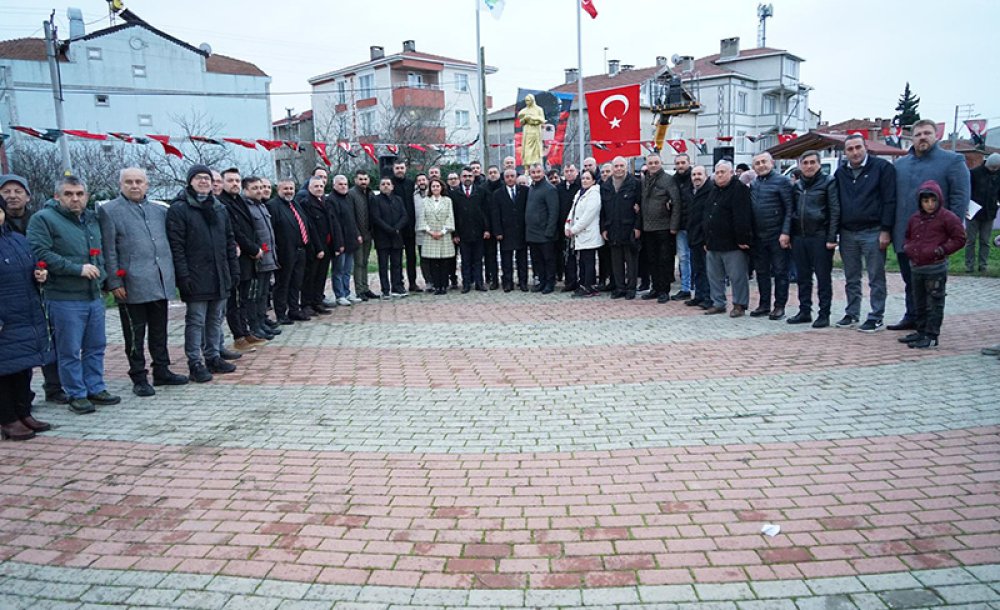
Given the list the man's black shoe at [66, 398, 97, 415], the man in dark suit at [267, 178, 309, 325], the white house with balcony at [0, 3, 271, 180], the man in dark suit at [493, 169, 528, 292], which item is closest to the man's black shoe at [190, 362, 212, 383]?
the man's black shoe at [66, 398, 97, 415]

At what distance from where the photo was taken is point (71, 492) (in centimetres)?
427

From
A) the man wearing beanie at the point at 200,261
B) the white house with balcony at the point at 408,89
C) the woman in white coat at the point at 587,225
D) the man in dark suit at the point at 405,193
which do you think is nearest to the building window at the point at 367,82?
the white house with balcony at the point at 408,89

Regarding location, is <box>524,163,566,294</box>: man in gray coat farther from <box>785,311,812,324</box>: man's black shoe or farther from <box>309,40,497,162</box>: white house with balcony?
<box>309,40,497,162</box>: white house with balcony

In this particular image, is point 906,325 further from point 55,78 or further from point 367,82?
point 367,82

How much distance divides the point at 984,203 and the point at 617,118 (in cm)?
740

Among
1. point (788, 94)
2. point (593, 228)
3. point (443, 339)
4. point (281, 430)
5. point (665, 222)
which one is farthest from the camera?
point (788, 94)

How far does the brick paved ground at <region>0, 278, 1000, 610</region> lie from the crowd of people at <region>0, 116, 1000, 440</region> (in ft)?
2.54

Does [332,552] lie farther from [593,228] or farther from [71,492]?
[593,228]

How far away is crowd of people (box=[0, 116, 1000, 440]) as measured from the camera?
5930 mm

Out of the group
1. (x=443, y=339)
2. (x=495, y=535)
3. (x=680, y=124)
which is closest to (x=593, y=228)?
(x=443, y=339)

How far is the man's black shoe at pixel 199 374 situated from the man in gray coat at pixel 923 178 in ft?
26.4

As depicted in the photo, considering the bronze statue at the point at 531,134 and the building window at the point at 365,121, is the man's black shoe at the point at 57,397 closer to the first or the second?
the bronze statue at the point at 531,134

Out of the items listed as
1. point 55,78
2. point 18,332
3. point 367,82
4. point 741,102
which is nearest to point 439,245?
point 18,332

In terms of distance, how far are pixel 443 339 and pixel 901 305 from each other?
691 centimetres
